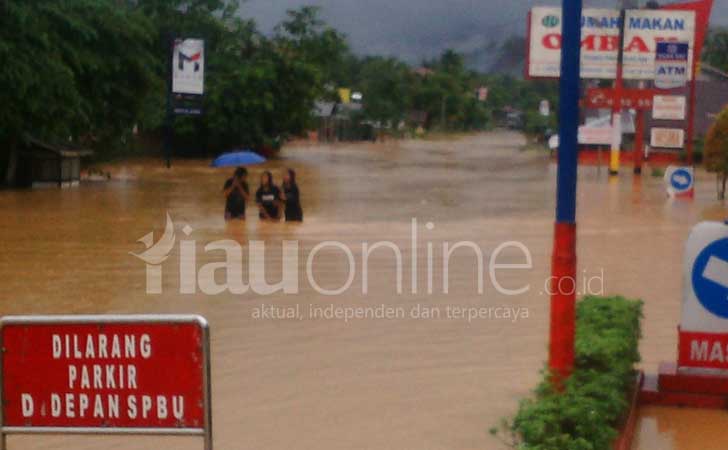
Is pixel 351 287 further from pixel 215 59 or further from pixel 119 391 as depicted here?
pixel 215 59

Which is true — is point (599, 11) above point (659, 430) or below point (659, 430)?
above

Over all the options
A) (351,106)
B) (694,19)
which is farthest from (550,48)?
(351,106)

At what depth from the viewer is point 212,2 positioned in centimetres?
6150

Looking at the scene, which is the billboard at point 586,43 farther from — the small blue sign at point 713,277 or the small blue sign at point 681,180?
the small blue sign at point 713,277

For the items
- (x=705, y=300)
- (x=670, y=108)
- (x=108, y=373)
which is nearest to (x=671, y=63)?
(x=670, y=108)

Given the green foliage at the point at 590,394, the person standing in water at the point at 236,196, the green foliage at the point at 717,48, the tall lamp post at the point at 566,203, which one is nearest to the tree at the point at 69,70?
the person standing in water at the point at 236,196

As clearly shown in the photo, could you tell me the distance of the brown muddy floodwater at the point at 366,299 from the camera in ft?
26.2

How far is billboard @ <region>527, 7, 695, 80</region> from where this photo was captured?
40906 mm

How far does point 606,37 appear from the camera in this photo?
41.2 metres

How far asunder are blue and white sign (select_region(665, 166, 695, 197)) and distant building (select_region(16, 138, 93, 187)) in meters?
17.7

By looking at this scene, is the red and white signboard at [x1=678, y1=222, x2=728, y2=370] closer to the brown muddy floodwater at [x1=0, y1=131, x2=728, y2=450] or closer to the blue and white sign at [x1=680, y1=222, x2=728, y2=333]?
the blue and white sign at [x1=680, y1=222, x2=728, y2=333]

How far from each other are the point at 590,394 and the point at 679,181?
24.8m

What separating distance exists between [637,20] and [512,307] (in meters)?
31.2

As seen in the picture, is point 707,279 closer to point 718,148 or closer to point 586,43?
point 718,148
